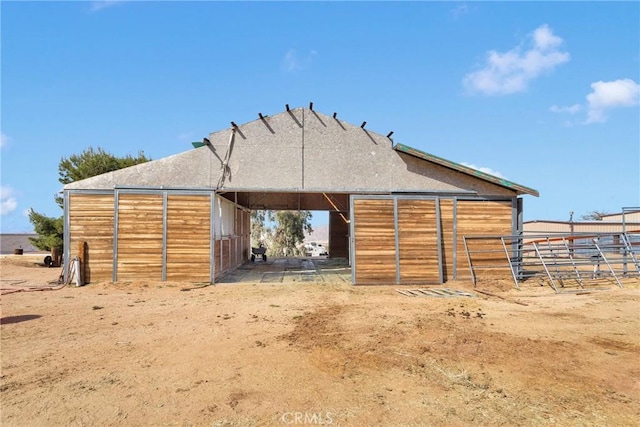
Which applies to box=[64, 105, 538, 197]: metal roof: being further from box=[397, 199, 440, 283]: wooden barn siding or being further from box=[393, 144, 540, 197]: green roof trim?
box=[397, 199, 440, 283]: wooden barn siding

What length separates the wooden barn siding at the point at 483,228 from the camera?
11680 millimetres

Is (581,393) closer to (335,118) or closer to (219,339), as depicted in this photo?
(219,339)

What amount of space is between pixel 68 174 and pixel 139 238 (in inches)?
597

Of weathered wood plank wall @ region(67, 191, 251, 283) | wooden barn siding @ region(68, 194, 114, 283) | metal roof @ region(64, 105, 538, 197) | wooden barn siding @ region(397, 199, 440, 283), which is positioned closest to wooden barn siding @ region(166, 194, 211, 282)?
weathered wood plank wall @ region(67, 191, 251, 283)

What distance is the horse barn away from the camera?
1095 cm

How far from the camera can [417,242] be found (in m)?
11.4

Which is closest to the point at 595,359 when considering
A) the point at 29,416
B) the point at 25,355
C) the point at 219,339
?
the point at 219,339

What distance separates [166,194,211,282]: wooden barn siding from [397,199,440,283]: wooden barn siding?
5.79 meters

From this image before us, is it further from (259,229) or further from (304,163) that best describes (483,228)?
(259,229)

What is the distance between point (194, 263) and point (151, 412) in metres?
8.19

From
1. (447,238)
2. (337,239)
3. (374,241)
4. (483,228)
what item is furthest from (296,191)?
(337,239)

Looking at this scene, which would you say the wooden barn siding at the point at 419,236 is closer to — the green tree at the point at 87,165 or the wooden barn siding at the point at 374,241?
the wooden barn siding at the point at 374,241

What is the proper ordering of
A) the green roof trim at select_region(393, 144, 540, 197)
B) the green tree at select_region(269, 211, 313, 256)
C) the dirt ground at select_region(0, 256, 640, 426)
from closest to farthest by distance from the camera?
1. the dirt ground at select_region(0, 256, 640, 426)
2. the green roof trim at select_region(393, 144, 540, 197)
3. the green tree at select_region(269, 211, 313, 256)

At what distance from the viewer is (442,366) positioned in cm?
434
